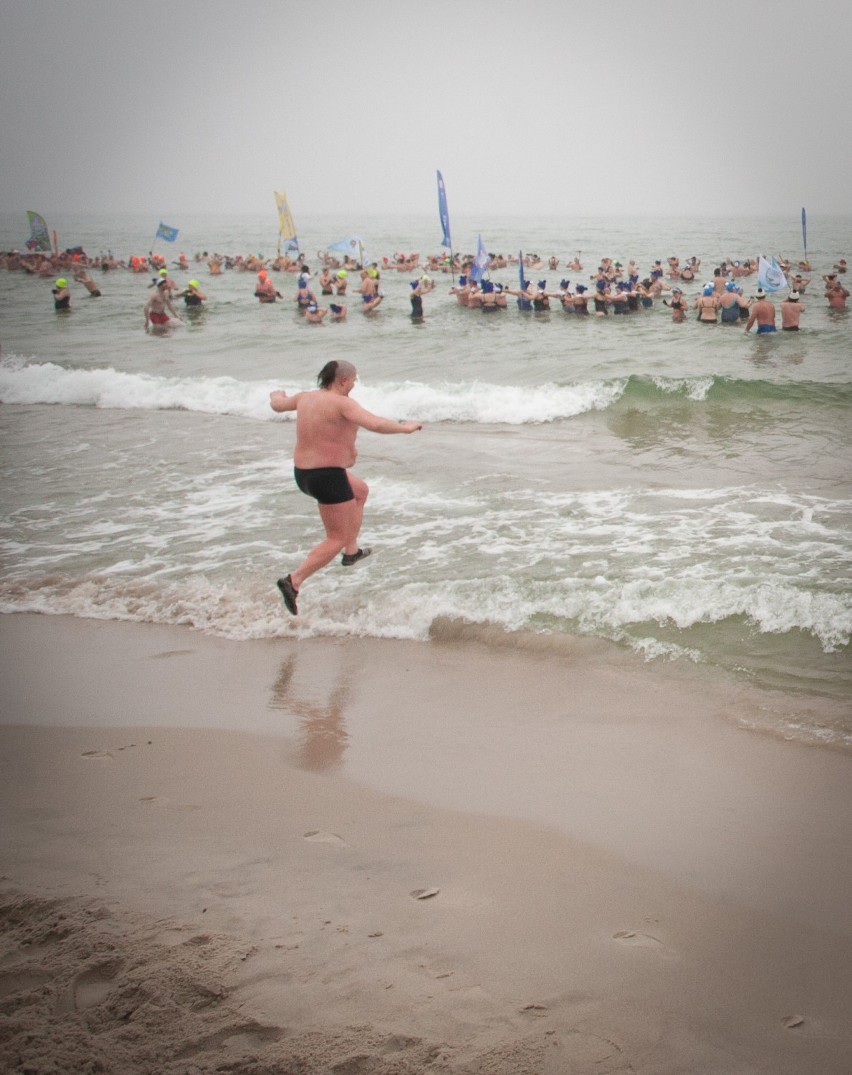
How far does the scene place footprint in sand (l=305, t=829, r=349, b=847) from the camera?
296 cm

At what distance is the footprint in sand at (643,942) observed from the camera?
7.76 ft

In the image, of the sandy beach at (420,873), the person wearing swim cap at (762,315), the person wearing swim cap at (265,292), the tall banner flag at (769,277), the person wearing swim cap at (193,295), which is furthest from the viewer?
the person wearing swim cap at (265,292)

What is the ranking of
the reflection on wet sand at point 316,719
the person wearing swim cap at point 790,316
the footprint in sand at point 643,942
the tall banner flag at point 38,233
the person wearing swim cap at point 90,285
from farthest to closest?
1. the tall banner flag at point 38,233
2. the person wearing swim cap at point 90,285
3. the person wearing swim cap at point 790,316
4. the reflection on wet sand at point 316,719
5. the footprint in sand at point 643,942

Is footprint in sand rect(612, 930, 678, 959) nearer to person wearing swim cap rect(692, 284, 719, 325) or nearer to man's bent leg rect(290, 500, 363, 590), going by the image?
man's bent leg rect(290, 500, 363, 590)

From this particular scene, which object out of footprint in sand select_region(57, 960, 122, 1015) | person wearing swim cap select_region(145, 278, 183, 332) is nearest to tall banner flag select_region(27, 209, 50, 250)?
person wearing swim cap select_region(145, 278, 183, 332)

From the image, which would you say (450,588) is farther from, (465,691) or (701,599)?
(701,599)

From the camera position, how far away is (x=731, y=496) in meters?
7.72

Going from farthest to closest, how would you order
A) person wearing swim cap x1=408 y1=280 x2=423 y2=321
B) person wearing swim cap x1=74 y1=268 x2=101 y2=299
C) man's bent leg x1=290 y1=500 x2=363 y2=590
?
person wearing swim cap x1=74 y1=268 x2=101 y2=299 → person wearing swim cap x1=408 y1=280 x2=423 y2=321 → man's bent leg x1=290 y1=500 x2=363 y2=590

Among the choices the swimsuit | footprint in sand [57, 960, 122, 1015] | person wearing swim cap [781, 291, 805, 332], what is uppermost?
person wearing swim cap [781, 291, 805, 332]

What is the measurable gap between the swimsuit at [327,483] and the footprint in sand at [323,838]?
2.53m

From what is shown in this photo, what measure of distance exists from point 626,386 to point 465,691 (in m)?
9.65

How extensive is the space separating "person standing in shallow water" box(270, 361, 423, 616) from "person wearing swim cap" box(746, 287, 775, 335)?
14.5 metres

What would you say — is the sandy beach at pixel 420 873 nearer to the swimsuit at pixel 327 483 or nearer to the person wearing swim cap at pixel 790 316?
the swimsuit at pixel 327 483

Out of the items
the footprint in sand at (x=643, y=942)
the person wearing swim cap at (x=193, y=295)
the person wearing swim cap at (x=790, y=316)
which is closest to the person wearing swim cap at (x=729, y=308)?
the person wearing swim cap at (x=790, y=316)
